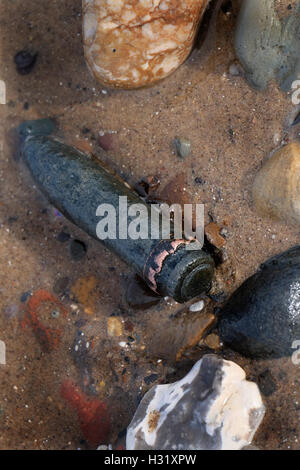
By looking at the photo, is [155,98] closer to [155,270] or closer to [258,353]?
[155,270]

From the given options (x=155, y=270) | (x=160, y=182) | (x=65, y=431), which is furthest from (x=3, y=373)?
(x=160, y=182)

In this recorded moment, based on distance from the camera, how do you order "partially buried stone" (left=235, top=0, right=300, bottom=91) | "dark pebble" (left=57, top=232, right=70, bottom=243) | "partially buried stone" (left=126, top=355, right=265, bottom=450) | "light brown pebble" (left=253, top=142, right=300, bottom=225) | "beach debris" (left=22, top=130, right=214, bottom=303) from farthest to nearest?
"dark pebble" (left=57, top=232, right=70, bottom=243)
"partially buried stone" (left=235, top=0, right=300, bottom=91)
"light brown pebble" (left=253, top=142, right=300, bottom=225)
"beach debris" (left=22, top=130, right=214, bottom=303)
"partially buried stone" (left=126, top=355, right=265, bottom=450)

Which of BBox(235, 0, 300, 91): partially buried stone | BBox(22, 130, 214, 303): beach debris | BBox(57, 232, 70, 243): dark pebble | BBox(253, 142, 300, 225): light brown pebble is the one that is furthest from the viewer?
BBox(57, 232, 70, 243): dark pebble

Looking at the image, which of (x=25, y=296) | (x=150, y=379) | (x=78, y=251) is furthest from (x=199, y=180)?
(x=25, y=296)

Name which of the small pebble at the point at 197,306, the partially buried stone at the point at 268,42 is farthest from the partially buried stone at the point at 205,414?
the partially buried stone at the point at 268,42

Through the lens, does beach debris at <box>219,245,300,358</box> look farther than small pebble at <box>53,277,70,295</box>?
No

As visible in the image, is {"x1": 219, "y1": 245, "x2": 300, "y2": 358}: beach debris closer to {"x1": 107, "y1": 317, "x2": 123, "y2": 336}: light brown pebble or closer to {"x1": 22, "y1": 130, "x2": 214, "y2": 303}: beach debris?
{"x1": 22, "y1": 130, "x2": 214, "y2": 303}: beach debris

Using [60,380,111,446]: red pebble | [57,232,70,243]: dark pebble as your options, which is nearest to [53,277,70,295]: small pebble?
[57,232,70,243]: dark pebble

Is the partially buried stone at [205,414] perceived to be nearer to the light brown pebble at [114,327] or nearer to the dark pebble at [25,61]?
the light brown pebble at [114,327]
